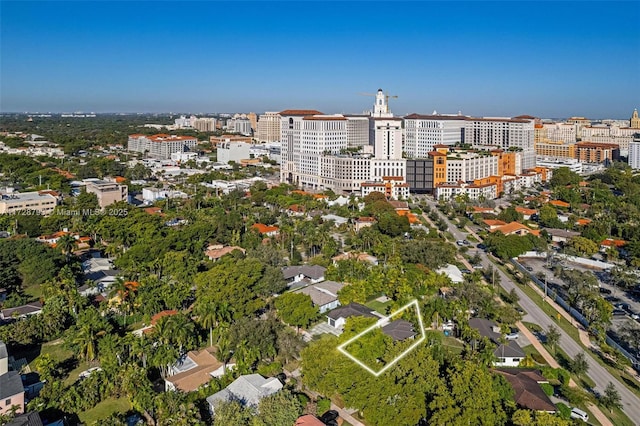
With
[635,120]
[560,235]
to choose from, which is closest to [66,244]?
[560,235]

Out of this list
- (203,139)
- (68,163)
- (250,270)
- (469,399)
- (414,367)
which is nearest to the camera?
(469,399)

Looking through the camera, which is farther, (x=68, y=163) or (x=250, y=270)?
(x=68, y=163)

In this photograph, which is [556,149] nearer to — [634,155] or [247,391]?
[634,155]

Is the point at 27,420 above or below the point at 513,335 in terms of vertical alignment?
above

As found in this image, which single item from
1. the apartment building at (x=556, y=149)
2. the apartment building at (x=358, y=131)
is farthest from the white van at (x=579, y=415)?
the apartment building at (x=556, y=149)

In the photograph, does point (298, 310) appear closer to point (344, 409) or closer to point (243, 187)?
point (344, 409)

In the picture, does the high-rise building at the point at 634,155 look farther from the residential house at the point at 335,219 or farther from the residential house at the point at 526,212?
the residential house at the point at 335,219

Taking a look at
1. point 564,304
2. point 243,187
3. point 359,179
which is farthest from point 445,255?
point 243,187
